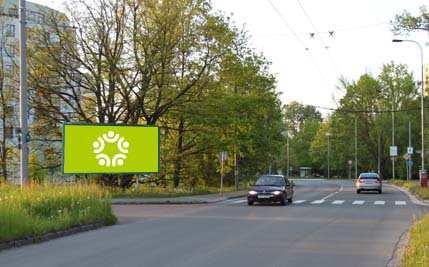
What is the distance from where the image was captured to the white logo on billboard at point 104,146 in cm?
3572

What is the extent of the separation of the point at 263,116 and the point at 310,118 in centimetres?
10629

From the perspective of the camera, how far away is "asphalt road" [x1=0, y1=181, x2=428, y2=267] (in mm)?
12305

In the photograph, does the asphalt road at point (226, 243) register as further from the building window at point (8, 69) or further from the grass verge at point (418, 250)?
the building window at point (8, 69)

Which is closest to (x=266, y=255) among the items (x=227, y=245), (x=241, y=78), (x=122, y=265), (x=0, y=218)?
(x=227, y=245)

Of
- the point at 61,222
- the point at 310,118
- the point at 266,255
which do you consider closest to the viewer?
the point at 266,255

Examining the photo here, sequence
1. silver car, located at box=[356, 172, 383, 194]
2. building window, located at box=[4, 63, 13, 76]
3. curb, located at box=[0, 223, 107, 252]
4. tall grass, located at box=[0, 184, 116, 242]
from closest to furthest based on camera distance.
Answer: curb, located at box=[0, 223, 107, 252], tall grass, located at box=[0, 184, 116, 242], building window, located at box=[4, 63, 13, 76], silver car, located at box=[356, 172, 383, 194]

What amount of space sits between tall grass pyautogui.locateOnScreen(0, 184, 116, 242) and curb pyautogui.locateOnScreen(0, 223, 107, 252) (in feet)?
0.32

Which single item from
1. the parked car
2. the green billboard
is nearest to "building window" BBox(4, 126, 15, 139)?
the green billboard

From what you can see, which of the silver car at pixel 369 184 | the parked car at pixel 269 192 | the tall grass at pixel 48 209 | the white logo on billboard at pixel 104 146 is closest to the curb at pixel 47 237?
the tall grass at pixel 48 209

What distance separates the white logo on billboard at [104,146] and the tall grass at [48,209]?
13.2m

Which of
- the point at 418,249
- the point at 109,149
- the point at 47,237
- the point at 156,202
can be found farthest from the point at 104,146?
the point at 418,249

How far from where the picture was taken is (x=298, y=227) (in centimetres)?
1947

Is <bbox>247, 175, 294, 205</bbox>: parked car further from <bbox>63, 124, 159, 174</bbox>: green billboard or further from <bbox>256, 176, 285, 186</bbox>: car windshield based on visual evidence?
<bbox>63, 124, 159, 174</bbox>: green billboard

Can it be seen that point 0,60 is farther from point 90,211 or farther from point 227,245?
point 227,245
